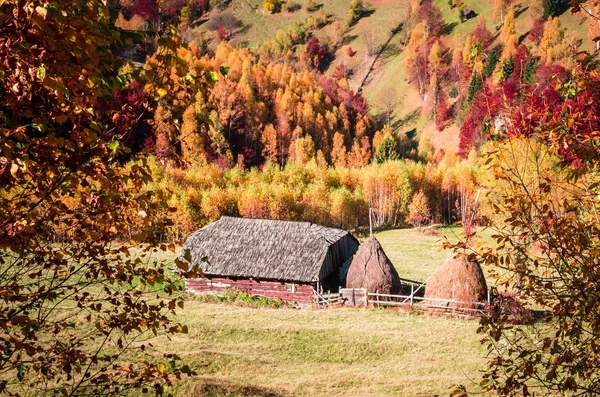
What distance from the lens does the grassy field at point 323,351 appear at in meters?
13.5

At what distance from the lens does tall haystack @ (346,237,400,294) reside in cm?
2459

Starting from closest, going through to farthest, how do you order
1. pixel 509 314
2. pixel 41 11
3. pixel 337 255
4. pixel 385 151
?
pixel 41 11
pixel 509 314
pixel 337 255
pixel 385 151

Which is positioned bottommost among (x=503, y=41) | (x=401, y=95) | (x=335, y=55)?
(x=401, y=95)

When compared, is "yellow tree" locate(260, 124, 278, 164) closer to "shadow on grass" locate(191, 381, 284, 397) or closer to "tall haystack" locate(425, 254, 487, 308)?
"tall haystack" locate(425, 254, 487, 308)

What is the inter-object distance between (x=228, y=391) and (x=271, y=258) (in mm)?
15255

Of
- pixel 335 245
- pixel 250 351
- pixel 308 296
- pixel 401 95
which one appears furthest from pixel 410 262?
pixel 401 95

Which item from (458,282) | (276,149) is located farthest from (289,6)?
(458,282)

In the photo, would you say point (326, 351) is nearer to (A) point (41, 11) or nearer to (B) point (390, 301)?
(B) point (390, 301)

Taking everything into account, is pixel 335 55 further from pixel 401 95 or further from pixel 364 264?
pixel 364 264

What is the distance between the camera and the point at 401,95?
434 ft

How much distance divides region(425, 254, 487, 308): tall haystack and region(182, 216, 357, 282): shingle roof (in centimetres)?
637

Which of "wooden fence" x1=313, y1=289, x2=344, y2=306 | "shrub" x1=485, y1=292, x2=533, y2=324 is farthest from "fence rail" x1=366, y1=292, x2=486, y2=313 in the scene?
"shrub" x1=485, y1=292, x2=533, y2=324

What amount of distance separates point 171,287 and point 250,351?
46.6 ft

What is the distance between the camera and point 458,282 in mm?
22531
